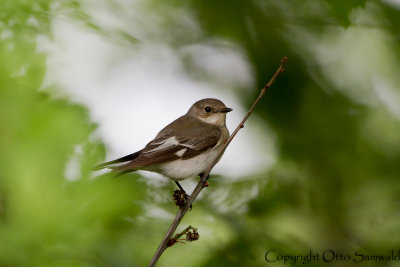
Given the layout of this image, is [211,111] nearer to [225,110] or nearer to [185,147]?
[225,110]

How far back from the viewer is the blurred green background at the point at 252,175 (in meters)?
1.63

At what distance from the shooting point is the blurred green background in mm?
1628

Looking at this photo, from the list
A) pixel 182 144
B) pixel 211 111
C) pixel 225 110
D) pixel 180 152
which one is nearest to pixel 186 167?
pixel 180 152

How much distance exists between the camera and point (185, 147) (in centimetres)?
352

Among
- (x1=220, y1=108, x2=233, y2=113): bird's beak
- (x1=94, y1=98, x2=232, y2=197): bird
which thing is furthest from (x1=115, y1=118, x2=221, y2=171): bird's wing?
(x1=220, y1=108, x2=233, y2=113): bird's beak

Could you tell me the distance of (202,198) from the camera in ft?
8.89

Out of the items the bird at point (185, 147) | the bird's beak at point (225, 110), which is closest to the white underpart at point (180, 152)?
the bird at point (185, 147)

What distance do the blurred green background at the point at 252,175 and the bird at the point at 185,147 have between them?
0.31 metres

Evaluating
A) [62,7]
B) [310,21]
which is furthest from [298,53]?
[62,7]

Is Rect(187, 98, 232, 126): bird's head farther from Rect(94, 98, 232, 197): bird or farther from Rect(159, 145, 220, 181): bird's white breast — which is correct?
Rect(159, 145, 220, 181): bird's white breast

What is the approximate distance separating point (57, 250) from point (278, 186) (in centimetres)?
154

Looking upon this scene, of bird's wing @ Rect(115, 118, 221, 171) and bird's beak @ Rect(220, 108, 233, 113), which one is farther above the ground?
bird's beak @ Rect(220, 108, 233, 113)

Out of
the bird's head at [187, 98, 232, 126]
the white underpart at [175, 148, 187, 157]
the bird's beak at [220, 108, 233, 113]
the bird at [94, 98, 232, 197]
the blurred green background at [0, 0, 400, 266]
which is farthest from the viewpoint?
the bird's head at [187, 98, 232, 126]

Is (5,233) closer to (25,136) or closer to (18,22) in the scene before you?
(25,136)
